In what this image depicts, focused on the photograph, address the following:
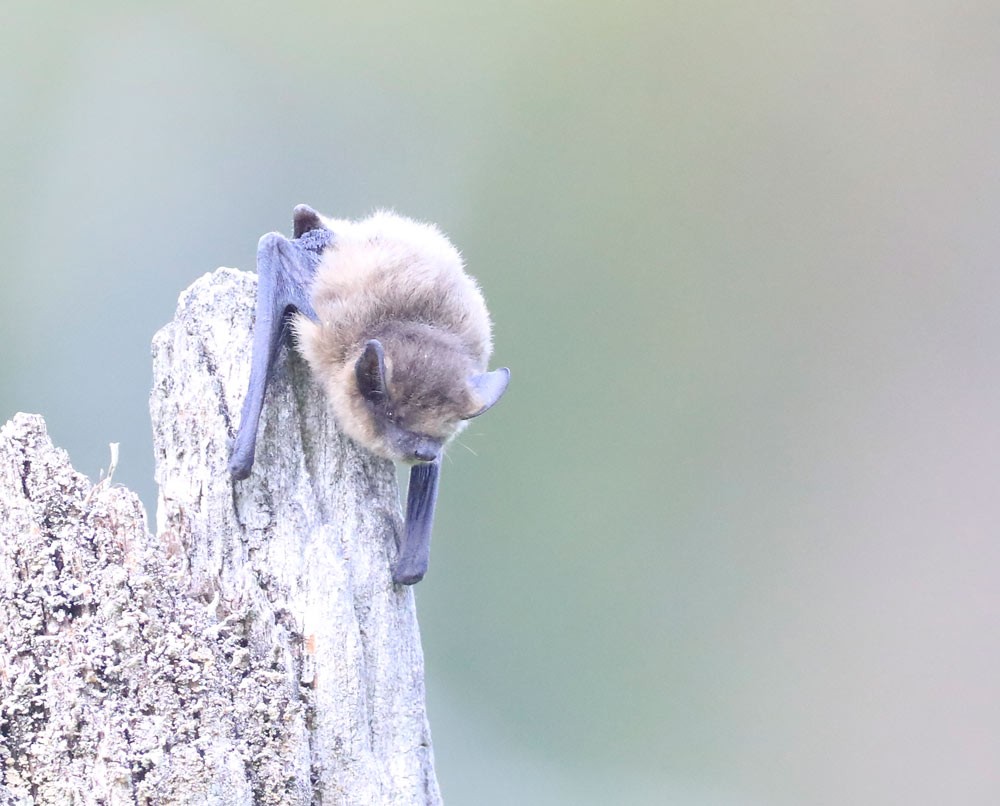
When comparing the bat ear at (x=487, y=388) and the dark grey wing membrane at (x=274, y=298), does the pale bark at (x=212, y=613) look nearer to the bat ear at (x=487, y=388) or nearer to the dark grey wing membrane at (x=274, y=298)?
the dark grey wing membrane at (x=274, y=298)

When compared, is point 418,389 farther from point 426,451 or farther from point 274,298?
point 274,298

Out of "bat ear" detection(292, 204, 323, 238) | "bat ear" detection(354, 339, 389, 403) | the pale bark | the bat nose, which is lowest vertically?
the pale bark

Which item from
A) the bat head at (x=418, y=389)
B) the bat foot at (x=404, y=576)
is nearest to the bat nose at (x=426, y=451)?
the bat head at (x=418, y=389)

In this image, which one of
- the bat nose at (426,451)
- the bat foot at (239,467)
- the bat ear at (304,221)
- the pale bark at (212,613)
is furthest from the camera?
the bat ear at (304,221)

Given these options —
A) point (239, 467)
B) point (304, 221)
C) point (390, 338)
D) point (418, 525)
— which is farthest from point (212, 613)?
point (304, 221)

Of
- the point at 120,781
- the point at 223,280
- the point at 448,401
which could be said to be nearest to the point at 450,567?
the point at 448,401

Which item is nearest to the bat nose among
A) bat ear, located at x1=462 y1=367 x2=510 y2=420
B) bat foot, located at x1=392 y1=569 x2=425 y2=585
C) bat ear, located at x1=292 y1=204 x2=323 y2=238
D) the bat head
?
the bat head

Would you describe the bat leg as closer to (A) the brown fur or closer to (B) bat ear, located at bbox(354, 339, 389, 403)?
(A) the brown fur

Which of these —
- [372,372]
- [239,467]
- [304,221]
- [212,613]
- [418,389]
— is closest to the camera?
[212,613]
